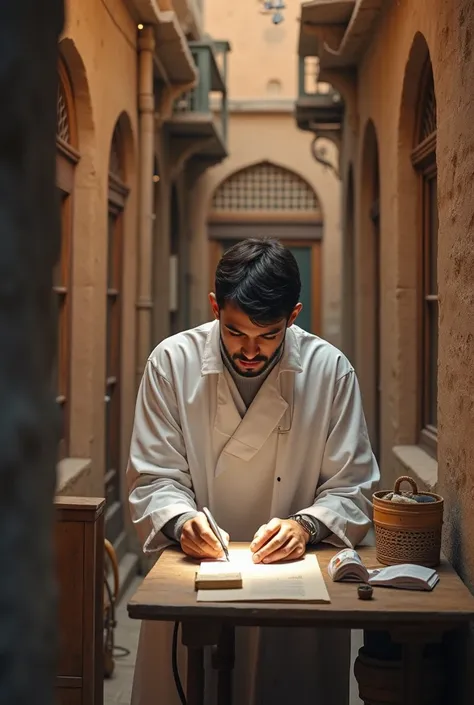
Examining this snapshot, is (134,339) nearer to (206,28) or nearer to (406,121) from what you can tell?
(406,121)

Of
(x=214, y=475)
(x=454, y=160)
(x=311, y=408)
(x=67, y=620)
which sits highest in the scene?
(x=454, y=160)

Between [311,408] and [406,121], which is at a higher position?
[406,121]

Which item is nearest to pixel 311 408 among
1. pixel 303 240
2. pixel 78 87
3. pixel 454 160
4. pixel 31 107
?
pixel 454 160

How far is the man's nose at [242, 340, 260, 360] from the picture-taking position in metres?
3.17

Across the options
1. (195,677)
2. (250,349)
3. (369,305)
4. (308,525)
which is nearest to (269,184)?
(369,305)

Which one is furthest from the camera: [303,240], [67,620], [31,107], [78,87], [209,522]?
[303,240]

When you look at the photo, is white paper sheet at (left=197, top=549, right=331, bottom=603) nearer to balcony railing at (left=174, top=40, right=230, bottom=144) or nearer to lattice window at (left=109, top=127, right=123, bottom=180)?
lattice window at (left=109, top=127, right=123, bottom=180)

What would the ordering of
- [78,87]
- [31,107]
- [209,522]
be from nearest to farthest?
[31,107], [209,522], [78,87]

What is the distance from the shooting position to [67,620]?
11.0ft

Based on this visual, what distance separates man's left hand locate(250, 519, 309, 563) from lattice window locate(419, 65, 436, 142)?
124 inches

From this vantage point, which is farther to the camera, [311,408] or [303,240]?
[303,240]

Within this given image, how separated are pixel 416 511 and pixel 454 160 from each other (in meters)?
1.31

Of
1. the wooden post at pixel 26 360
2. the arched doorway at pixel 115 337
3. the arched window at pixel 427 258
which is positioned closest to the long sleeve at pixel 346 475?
the wooden post at pixel 26 360

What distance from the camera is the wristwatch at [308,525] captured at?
3145 mm
